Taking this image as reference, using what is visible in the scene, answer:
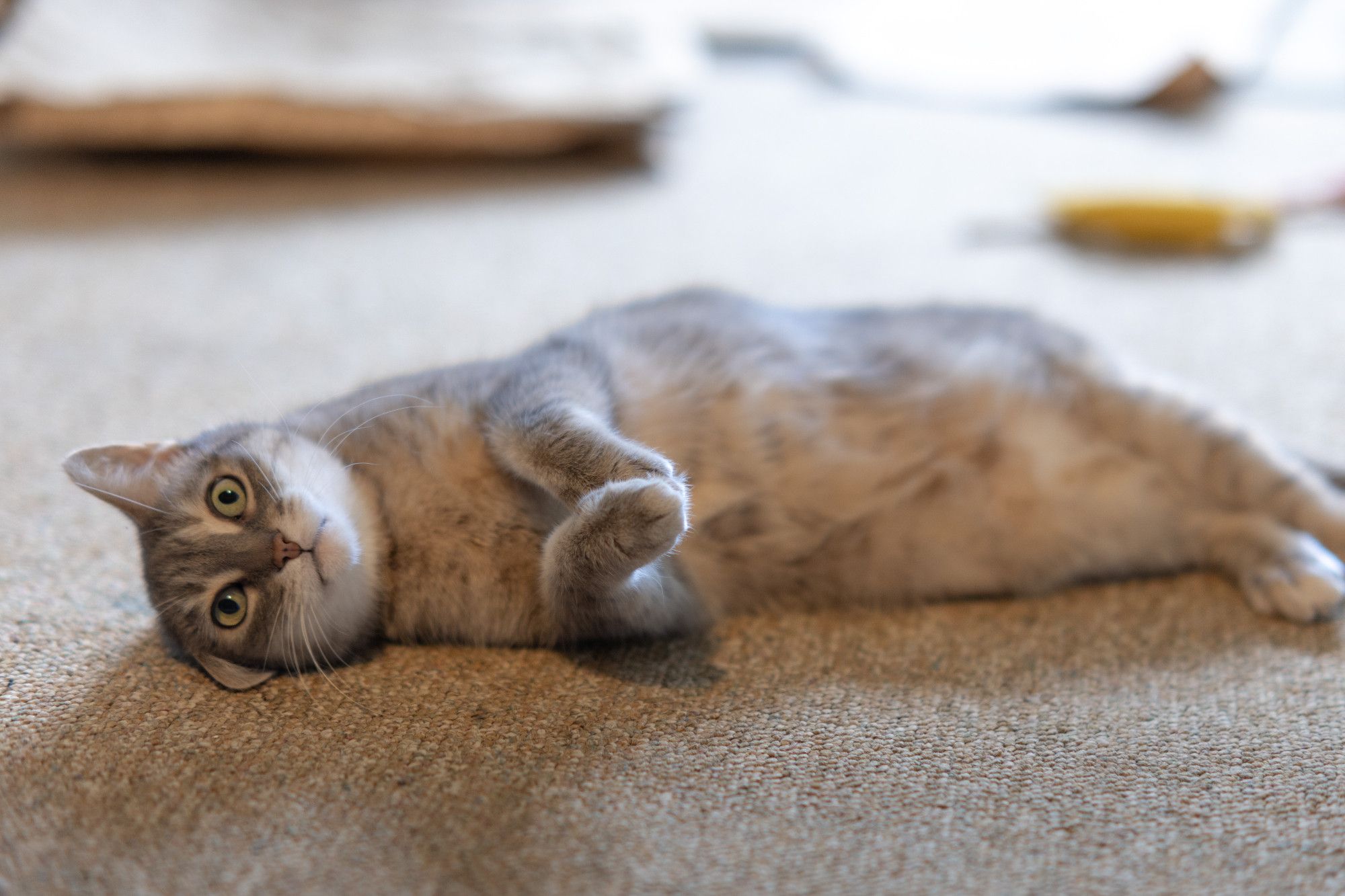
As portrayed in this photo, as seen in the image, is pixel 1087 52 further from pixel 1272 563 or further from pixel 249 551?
pixel 249 551

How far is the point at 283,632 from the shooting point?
139 cm

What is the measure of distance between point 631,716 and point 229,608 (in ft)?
1.92

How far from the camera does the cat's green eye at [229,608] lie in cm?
139

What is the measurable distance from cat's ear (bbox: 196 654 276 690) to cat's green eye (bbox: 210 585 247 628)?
53 mm

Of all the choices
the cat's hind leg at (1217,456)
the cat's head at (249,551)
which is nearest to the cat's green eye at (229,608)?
the cat's head at (249,551)

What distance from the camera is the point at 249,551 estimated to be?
1.40 meters

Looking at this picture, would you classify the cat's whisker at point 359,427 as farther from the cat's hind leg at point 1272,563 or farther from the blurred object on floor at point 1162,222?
the blurred object on floor at point 1162,222

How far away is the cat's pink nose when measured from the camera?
4.57 feet

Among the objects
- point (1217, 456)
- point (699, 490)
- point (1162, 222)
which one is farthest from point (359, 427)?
point (1162, 222)

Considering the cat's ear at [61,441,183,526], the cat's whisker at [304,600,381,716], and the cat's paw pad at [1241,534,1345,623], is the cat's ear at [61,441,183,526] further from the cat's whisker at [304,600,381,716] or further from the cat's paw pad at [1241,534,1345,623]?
the cat's paw pad at [1241,534,1345,623]

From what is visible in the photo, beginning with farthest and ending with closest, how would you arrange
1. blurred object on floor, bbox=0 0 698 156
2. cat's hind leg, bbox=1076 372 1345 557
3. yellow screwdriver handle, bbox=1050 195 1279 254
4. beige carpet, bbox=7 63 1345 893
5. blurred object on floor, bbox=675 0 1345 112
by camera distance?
blurred object on floor, bbox=675 0 1345 112 → blurred object on floor, bbox=0 0 698 156 → yellow screwdriver handle, bbox=1050 195 1279 254 → cat's hind leg, bbox=1076 372 1345 557 → beige carpet, bbox=7 63 1345 893

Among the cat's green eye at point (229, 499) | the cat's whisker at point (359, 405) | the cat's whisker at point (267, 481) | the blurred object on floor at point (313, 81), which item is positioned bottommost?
the cat's green eye at point (229, 499)

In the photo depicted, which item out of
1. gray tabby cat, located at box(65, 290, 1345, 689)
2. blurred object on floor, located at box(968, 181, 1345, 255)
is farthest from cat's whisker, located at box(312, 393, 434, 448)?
blurred object on floor, located at box(968, 181, 1345, 255)

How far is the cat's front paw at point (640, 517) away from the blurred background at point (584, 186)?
3.49 ft
